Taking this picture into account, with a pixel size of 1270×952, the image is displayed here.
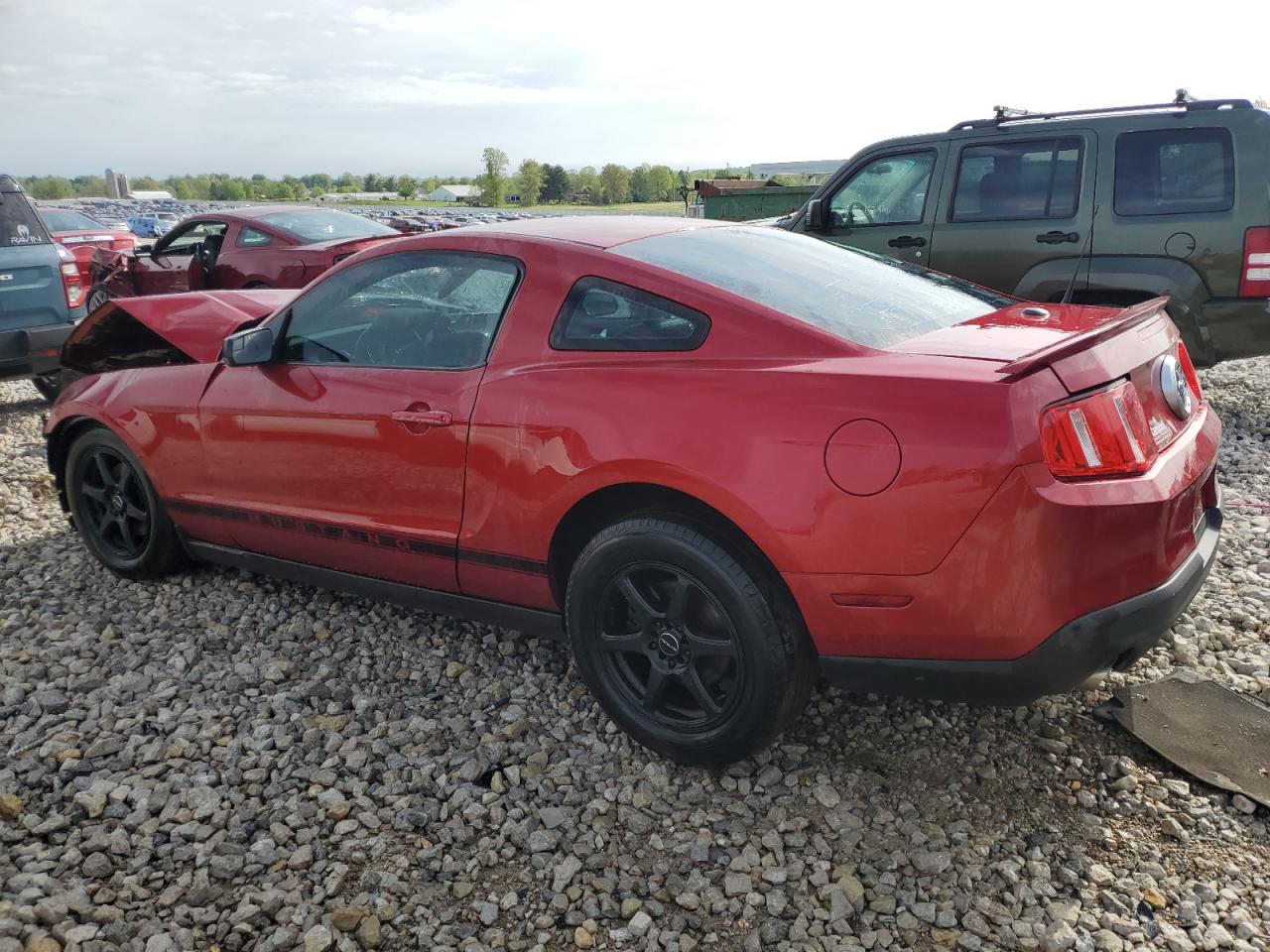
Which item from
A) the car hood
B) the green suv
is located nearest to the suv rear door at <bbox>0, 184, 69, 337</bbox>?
the car hood

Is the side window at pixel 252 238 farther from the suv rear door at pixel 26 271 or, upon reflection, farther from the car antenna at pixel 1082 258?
the car antenna at pixel 1082 258

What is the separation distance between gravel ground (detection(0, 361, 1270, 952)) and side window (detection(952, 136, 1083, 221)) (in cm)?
350

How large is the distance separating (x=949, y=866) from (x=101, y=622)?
3.44 m

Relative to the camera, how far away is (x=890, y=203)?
23.2ft

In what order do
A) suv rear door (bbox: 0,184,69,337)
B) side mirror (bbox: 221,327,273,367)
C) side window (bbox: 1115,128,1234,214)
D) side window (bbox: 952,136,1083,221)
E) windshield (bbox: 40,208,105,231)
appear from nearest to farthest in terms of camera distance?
side mirror (bbox: 221,327,273,367), side window (bbox: 1115,128,1234,214), side window (bbox: 952,136,1083,221), suv rear door (bbox: 0,184,69,337), windshield (bbox: 40,208,105,231)

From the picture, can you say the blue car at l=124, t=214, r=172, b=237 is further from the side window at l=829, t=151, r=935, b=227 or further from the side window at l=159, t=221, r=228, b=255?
the side window at l=829, t=151, r=935, b=227

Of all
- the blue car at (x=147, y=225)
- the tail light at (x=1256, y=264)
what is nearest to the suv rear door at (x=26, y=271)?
the tail light at (x=1256, y=264)

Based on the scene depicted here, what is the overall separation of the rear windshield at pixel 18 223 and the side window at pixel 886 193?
6339 mm

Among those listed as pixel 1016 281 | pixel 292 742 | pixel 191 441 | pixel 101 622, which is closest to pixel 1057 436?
pixel 292 742

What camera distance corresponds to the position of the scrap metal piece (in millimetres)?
2736

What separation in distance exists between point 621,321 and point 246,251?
7982mm

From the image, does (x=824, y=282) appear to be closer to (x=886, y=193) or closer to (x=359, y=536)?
(x=359, y=536)

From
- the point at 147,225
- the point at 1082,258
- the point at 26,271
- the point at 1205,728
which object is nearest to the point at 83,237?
the point at 26,271

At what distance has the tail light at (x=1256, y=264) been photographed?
5777 mm
